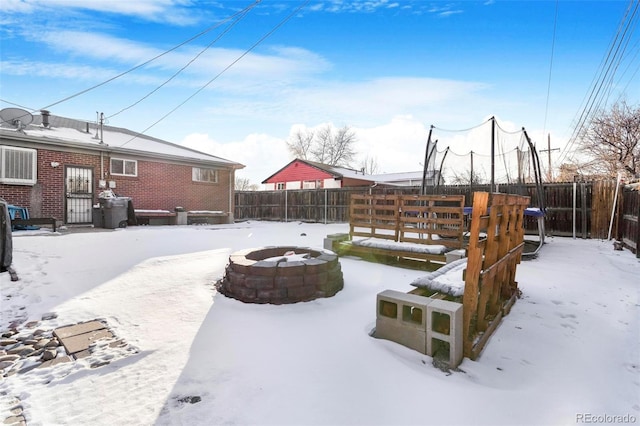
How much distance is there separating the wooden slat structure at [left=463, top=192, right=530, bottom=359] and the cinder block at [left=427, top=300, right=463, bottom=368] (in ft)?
0.47

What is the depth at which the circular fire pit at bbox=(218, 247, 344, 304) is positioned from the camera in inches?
129

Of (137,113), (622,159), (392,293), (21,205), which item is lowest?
(392,293)

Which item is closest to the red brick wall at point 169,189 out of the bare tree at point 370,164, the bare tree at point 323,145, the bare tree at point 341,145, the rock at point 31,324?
the rock at point 31,324

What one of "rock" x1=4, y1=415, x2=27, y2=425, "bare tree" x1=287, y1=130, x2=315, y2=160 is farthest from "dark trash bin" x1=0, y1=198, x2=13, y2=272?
"bare tree" x1=287, y1=130, x2=315, y2=160

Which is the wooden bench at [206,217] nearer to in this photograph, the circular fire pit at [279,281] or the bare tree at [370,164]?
the circular fire pit at [279,281]

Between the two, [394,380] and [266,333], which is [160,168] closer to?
[266,333]

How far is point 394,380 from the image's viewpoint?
1936 millimetres

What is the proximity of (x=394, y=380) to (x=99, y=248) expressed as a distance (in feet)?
20.6

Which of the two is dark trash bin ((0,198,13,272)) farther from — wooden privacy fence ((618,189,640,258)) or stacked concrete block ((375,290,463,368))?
wooden privacy fence ((618,189,640,258))

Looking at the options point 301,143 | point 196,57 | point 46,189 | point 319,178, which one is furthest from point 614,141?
point 301,143

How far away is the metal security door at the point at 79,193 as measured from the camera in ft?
34.3

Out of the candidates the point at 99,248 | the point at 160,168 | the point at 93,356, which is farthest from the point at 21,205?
the point at 93,356

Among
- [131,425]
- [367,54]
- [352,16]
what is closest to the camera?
[131,425]

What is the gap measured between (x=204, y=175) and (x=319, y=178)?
1019 centimetres
